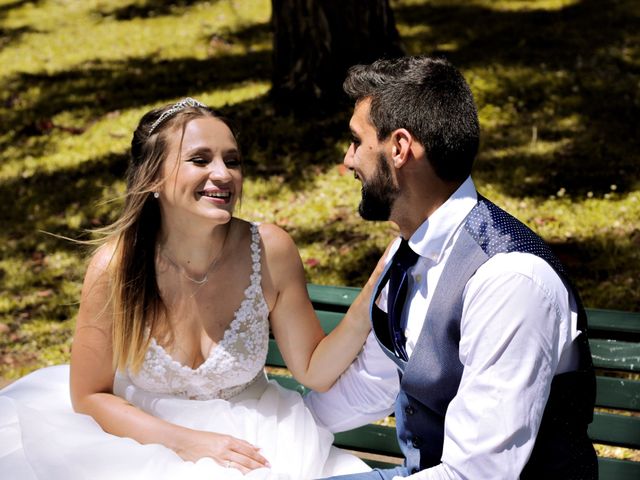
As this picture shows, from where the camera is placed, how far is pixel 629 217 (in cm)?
573

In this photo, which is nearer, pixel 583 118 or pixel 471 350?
pixel 471 350

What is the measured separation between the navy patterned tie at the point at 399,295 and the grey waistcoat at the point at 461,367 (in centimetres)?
16

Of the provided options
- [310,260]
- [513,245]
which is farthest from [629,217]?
[513,245]

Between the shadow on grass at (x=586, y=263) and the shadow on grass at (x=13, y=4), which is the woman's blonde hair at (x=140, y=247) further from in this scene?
the shadow on grass at (x=13, y=4)

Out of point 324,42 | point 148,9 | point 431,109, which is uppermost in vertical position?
point 431,109

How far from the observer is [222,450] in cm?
311

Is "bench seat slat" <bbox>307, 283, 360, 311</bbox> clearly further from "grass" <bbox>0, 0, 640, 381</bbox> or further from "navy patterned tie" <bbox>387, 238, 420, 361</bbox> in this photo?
"grass" <bbox>0, 0, 640, 381</bbox>

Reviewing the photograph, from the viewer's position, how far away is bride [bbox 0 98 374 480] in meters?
3.16

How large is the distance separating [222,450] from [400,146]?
1.25 metres

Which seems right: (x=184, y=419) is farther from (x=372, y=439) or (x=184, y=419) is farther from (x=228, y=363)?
(x=372, y=439)

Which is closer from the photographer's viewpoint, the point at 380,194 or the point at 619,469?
the point at 380,194

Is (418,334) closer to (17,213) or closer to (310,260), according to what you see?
(310,260)

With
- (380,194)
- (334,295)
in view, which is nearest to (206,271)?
(334,295)

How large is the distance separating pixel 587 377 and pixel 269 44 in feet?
A: 25.4
